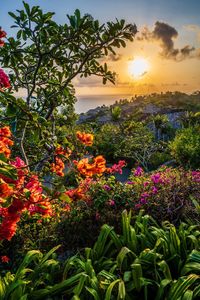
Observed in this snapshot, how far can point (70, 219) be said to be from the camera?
214 inches

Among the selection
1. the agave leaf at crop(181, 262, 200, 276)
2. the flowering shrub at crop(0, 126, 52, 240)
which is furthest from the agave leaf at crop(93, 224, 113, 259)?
the agave leaf at crop(181, 262, 200, 276)

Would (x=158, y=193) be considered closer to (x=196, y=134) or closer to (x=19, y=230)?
(x=19, y=230)

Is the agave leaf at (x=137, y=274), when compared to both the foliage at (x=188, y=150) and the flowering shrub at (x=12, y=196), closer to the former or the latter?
the flowering shrub at (x=12, y=196)

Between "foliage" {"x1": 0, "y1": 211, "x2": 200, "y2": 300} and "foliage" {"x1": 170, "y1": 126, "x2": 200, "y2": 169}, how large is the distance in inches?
384

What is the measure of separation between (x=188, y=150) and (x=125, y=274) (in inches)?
443

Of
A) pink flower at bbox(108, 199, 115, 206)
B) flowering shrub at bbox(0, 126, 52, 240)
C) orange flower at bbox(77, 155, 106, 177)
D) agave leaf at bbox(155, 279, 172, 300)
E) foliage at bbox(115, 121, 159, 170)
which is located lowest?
foliage at bbox(115, 121, 159, 170)

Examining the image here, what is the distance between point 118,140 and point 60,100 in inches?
536

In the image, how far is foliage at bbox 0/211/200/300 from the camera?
125 inches

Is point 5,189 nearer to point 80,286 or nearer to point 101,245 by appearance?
point 80,286

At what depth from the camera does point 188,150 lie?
14.1m

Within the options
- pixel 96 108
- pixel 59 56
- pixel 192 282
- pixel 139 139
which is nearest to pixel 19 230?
pixel 59 56

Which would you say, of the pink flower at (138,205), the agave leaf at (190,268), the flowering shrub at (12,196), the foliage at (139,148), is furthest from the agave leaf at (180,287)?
the foliage at (139,148)

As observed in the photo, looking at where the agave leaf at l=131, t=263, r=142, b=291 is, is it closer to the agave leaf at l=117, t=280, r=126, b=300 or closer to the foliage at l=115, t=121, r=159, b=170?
the agave leaf at l=117, t=280, r=126, b=300

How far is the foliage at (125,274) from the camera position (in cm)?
316
